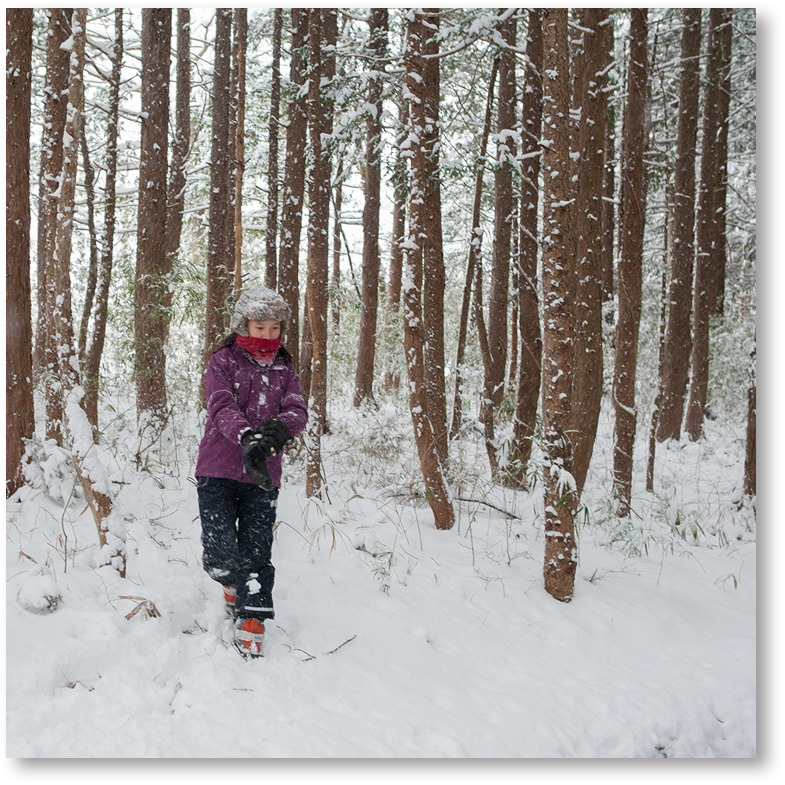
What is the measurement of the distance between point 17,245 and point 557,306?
3.98 meters

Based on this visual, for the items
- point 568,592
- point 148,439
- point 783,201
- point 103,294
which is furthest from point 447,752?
point 103,294

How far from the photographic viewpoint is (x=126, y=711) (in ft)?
8.38

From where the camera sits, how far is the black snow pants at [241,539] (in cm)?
312

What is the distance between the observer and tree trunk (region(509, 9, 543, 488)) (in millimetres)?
6219

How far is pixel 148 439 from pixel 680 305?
9226 millimetres

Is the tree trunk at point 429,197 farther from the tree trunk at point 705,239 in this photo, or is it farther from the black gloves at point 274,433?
the tree trunk at point 705,239

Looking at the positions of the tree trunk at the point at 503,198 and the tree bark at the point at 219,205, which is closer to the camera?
the tree trunk at the point at 503,198

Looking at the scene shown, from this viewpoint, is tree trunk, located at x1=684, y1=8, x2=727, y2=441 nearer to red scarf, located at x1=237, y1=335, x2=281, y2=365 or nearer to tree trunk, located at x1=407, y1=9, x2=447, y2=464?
tree trunk, located at x1=407, y1=9, x2=447, y2=464

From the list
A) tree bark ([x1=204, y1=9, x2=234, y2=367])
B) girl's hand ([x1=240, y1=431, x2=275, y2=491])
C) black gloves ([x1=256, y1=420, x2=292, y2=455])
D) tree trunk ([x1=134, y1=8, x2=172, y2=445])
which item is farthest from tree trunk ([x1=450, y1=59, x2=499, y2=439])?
girl's hand ([x1=240, y1=431, x2=275, y2=491])

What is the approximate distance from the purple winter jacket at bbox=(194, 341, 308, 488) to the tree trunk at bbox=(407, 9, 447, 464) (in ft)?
6.83

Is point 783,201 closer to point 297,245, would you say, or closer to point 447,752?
point 447,752

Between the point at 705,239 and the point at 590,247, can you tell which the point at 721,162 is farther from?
the point at 590,247

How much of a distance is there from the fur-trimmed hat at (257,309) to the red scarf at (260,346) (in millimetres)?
47

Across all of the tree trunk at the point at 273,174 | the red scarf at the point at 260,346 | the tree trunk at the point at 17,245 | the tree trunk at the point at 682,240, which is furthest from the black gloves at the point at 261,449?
the tree trunk at the point at 682,240
